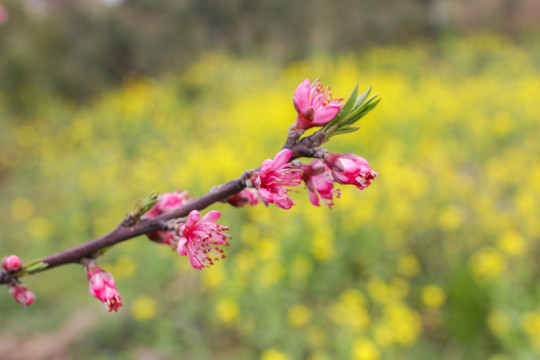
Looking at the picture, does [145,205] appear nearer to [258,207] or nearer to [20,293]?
[20,293]

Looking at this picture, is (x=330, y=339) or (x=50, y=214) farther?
(x=50, y=214)

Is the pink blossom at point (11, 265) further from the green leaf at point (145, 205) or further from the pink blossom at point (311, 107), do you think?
the pink blossom at point (311, 107)

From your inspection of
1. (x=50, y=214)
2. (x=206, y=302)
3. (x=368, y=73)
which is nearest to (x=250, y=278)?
(x=206, y=302)

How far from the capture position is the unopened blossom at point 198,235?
708 mm

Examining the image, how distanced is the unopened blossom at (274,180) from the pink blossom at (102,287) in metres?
0.35

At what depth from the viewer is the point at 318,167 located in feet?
2.49

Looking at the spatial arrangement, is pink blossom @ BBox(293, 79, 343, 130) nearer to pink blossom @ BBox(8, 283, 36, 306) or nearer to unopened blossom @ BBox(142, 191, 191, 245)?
unopened blossom @ BBox(142, 191, 191, 245)

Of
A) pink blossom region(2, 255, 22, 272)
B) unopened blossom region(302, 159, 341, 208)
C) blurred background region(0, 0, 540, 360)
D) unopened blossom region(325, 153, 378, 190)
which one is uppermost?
blurred background region(0, 0, 540, 360)

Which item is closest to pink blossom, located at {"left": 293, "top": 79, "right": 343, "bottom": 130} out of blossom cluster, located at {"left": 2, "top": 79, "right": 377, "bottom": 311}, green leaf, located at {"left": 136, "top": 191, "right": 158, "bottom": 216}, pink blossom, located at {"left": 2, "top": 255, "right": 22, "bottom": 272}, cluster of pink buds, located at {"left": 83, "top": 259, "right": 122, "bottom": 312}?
blossom cluster, located at {"left": 2, "top": 79, "right": 377, "bottom": 311}

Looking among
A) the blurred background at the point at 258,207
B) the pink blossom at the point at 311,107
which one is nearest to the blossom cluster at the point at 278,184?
the pink blossom at the point at 311,107

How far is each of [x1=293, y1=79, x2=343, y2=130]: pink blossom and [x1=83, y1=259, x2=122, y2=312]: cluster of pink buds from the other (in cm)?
45

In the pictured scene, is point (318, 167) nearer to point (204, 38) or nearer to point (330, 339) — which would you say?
point (330, 339)

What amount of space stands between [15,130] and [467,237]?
27.1 feet

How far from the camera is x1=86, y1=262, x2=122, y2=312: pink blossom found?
0.80 meters
